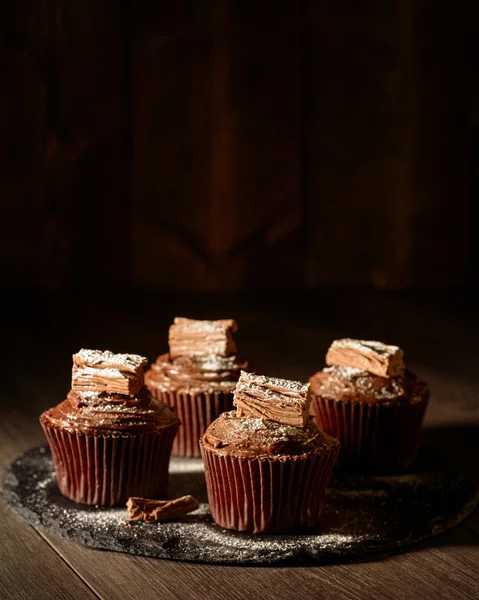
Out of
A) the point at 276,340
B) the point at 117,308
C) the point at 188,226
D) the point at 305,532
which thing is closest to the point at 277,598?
the point at 305,532

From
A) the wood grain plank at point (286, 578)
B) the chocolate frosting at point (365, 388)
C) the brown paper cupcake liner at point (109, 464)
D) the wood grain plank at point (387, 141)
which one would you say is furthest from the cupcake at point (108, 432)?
the wood grain plank at point (387, 141)

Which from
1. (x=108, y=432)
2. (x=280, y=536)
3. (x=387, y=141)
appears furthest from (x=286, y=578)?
(x=387, y=141)

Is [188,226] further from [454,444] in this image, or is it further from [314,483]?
[314,483]

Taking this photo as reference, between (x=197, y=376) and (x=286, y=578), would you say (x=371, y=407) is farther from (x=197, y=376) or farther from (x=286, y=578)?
(x=286, y=578)

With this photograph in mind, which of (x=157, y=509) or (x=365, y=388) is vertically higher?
(x=365, y=388)

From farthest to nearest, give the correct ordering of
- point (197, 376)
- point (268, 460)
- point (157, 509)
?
point (197, 376) → point (157, 509) → point (268, 460)

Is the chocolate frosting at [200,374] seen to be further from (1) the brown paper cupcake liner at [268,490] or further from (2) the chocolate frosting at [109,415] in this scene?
(1) the brown paper cupcake liner at [268,490]
